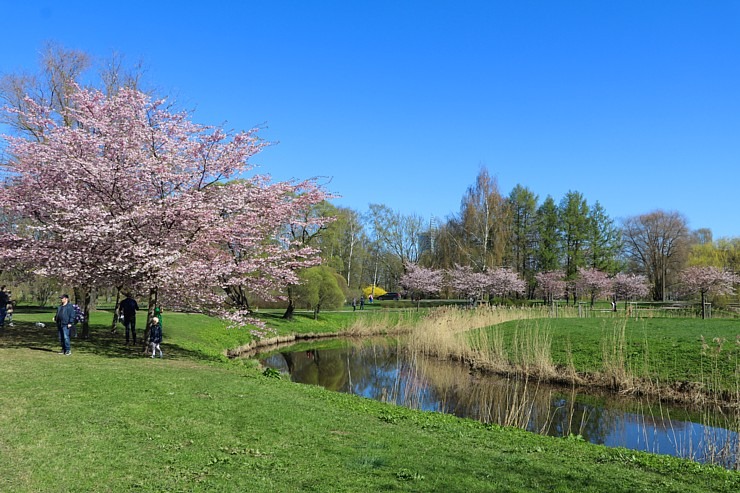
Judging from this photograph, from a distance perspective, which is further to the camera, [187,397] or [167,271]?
[167,271]

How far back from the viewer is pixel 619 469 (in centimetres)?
718

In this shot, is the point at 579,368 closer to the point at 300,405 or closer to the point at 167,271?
Result: the point at 300,405

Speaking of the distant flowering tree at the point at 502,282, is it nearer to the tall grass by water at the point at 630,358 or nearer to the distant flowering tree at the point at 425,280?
the distant flowering tree at the point at 425,280

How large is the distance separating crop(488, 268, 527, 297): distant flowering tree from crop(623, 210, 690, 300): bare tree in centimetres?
2463

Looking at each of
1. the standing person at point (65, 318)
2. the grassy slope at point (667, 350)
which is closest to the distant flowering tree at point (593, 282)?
the grassy slope at point (667, 350)

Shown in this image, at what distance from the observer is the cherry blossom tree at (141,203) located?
14328mm

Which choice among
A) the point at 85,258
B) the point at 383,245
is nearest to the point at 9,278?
the point at 85,258

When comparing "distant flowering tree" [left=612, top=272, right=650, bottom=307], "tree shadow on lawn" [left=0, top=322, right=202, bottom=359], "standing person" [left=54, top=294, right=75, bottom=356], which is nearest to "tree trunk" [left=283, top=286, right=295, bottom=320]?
"tree shadow on lawn" [left=0, top=322, right=202, bottom=359]

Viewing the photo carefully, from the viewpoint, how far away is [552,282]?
56.5m

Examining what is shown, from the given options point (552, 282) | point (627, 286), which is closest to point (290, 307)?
point (552, 282)

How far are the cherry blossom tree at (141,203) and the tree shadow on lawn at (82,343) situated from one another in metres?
2.05

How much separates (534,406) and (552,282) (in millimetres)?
44341

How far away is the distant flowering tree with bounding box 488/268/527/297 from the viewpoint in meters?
52.2

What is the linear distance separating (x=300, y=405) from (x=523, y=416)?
591 centimetres
